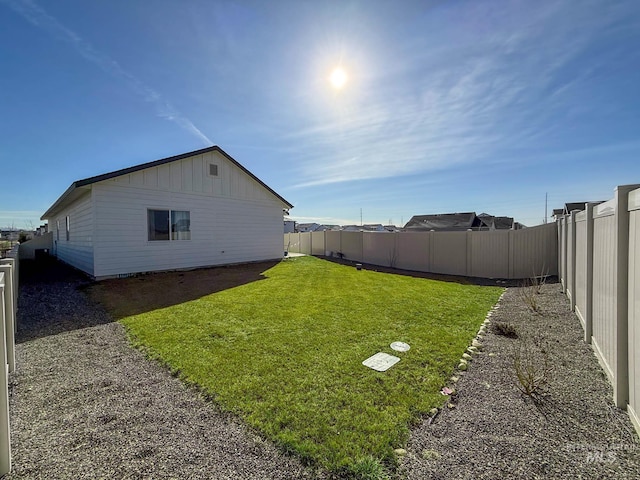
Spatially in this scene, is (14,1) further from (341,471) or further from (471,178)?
(471,178)

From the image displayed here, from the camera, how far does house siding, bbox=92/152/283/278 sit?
934 centimetres

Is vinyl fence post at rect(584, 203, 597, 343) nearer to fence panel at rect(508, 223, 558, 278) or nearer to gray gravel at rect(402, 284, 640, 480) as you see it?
gray gravel at rect(402, 284, 640, 480)

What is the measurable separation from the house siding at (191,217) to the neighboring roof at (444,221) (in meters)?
17.6

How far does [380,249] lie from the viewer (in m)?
14.9

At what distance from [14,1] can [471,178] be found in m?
18.2

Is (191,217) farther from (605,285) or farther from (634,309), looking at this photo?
(634,309)

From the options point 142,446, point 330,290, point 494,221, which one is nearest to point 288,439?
point 142,446

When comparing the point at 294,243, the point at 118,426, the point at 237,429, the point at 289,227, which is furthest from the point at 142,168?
the point at 289,227

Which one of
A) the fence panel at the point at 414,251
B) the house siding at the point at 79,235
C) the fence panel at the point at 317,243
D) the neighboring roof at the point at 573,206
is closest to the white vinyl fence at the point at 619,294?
the fence panel at the point at 414,251

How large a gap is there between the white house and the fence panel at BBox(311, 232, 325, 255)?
4918 millimetres

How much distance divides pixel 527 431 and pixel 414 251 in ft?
37.3

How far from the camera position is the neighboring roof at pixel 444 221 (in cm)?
2577

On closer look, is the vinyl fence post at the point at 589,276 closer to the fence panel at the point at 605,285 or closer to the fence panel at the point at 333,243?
the fence panel at the point at 605,285

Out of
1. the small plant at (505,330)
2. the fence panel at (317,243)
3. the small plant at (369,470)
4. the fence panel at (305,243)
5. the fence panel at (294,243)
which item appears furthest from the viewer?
the fence panel at (294,243)
